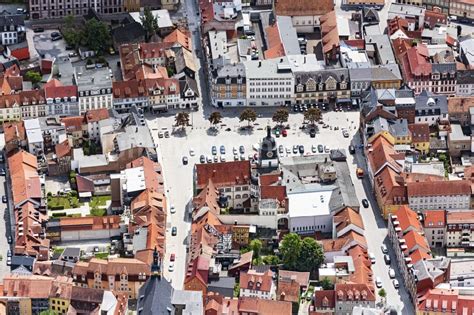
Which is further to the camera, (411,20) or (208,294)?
(411,20)

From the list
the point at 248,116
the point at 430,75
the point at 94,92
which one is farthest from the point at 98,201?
the point at 430,75

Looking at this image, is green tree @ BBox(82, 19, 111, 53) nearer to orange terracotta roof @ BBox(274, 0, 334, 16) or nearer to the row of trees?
the row of trees

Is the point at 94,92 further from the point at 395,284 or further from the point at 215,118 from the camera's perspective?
the point at 395,284

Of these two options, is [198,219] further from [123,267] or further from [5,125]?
[5,125]

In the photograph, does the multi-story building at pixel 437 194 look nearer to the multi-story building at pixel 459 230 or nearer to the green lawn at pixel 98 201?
the multi-story building at pixel 459 230

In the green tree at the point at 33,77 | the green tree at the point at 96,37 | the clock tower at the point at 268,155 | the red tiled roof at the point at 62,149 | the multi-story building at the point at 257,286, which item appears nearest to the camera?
the multi-story building at the point at 257,286

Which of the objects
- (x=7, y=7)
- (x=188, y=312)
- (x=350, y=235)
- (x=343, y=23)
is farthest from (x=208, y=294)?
(x=7, y=7)

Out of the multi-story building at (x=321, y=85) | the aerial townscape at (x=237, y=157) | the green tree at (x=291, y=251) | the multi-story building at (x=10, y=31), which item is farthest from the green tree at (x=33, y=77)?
the green tree at (x=291, y=251)
